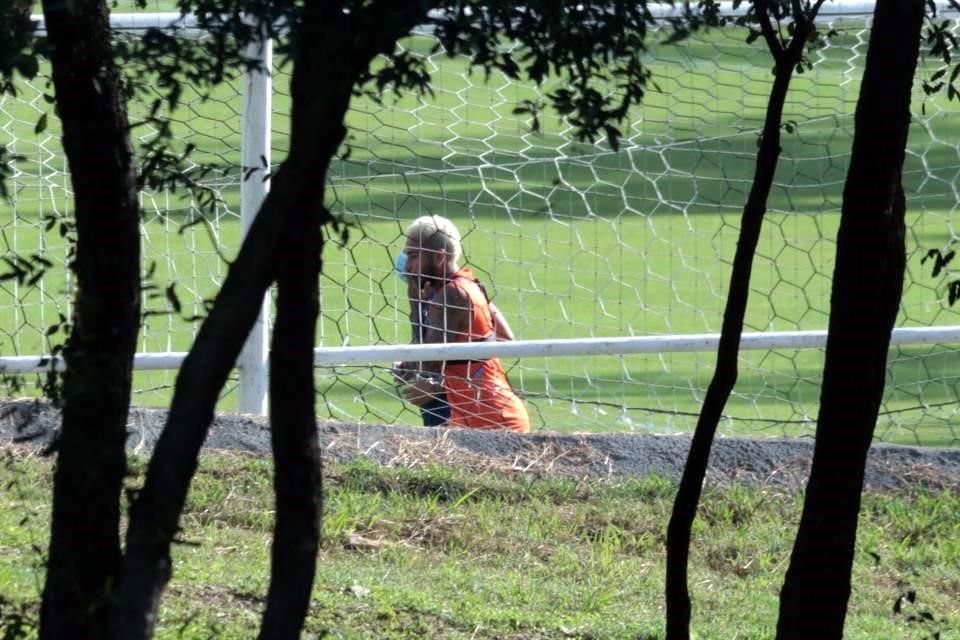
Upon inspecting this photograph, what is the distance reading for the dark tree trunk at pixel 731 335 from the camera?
3.42m

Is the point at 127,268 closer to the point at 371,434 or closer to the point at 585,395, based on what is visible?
the point at 371,434

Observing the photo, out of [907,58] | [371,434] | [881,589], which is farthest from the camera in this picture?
[371,434]

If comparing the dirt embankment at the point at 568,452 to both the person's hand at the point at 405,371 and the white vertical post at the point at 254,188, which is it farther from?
the person's hand at the point at 405,371

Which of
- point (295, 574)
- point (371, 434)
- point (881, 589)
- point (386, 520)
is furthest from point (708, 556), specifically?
point (295, 574)

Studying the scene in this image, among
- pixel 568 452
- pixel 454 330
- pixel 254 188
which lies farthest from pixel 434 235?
pixel 568 452

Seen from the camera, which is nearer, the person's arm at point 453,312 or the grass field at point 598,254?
the person's arm at point 453,312

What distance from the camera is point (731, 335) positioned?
138 inches

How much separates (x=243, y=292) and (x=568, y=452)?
4.46 metres

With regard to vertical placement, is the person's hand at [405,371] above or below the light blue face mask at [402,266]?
below

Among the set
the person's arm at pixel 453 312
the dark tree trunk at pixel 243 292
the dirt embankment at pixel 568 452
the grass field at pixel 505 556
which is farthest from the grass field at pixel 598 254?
the dark tree trunk at pixel 243 292

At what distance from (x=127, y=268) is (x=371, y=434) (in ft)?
13.4

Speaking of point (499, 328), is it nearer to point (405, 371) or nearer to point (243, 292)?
point (405, 371)

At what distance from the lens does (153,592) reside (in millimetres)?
2514

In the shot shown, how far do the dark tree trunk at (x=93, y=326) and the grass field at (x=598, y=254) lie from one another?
13.7 feet
